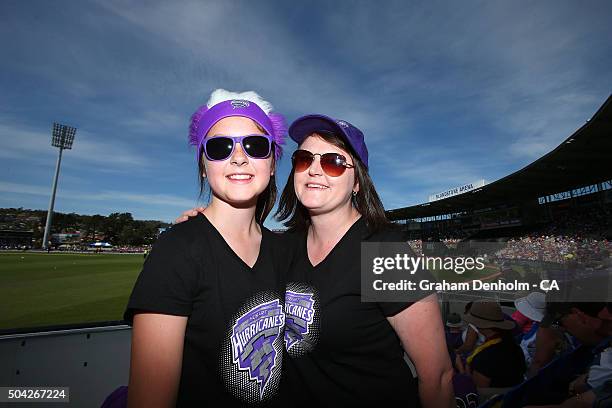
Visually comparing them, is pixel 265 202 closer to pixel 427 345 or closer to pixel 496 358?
pixel 427 345

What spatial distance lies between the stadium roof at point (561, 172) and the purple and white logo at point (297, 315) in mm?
9003

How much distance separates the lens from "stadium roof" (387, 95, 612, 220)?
1825cm

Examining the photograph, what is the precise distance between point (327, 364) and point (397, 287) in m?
0.60

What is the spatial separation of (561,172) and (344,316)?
3173 cm

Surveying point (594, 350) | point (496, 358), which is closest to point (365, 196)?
point (594, 350)

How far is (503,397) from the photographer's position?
3154 millimetres

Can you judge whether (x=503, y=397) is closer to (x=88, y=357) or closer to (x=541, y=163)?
(x=88, y=357)

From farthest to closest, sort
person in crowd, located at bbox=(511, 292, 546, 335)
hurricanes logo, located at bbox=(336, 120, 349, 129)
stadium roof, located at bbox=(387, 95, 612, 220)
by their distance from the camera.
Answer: stadium roof, located at bbox=(387, 95, 612, 220)
person in crowd, located at bbox=(511, 292, 546, 335)
hurricanes logo, located at bbox=(336, 120, 349, 129)

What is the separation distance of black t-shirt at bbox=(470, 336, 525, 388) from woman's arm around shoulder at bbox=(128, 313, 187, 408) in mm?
3974

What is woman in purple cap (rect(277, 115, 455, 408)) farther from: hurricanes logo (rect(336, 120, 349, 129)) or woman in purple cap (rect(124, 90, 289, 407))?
woman in purple cap (rect(124, 90, 289, 407))

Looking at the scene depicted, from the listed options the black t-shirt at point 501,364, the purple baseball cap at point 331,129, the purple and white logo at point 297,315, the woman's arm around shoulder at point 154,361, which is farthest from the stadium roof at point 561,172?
the woman's arm around shoulder at point 154,361

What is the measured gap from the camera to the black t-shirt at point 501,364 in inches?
151

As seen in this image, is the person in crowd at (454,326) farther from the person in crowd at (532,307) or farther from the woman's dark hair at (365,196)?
the woman's dark hair at (365,196)

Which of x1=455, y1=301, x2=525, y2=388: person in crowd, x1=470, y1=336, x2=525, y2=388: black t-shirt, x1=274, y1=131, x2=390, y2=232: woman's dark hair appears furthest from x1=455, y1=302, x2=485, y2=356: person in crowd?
x1=274, y1=131, x2=390, y2=232: woman's dark hair
